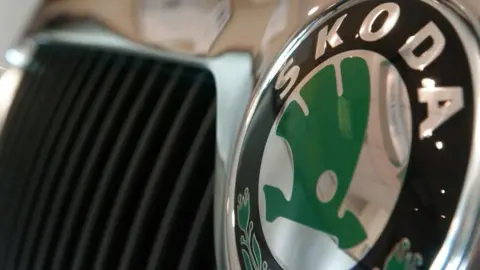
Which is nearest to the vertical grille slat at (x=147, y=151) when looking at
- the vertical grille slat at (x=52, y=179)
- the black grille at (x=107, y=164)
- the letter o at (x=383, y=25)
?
the black grille at (x=107, y=164)

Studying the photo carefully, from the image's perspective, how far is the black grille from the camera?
615mm

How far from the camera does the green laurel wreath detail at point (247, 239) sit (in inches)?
18.8

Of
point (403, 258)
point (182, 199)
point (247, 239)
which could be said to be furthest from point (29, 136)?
point (403, 258)

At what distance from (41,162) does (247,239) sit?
1.13 ft

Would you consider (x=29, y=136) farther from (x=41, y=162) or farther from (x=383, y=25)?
(x=383, y=25)

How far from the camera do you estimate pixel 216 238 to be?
1.78 feet

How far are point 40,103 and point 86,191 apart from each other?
14 centimetres

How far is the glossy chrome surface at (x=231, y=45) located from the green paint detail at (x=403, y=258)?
1 centimetres

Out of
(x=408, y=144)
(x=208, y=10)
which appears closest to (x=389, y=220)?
(x=408, y=144)

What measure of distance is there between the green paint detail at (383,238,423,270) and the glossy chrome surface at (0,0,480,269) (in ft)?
0.04

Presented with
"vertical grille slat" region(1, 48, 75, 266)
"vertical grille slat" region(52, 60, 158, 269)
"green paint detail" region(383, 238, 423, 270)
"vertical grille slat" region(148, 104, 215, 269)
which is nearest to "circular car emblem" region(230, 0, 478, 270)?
"green paint detail" region(383, 238, 423, 270)

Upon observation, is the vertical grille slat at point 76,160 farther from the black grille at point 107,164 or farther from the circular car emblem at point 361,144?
the circular car emblem at point 361,144

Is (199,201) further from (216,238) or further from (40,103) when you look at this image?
(40,103)

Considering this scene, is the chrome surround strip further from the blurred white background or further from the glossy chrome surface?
the blurred white background
